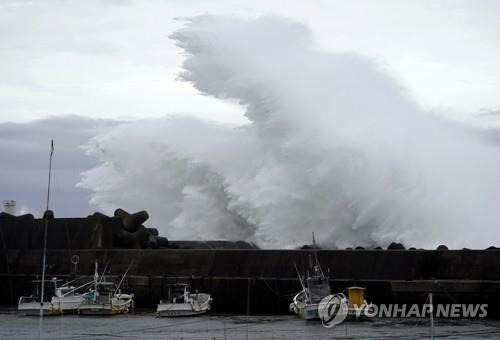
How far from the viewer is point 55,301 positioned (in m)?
38.0

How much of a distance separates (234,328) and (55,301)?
28.8 feet

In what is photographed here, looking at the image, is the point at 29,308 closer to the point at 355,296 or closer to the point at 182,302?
the point at 182,302

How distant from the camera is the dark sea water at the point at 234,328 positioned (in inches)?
1164

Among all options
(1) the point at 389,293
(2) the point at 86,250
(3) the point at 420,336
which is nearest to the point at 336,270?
(1) the point at 389,293

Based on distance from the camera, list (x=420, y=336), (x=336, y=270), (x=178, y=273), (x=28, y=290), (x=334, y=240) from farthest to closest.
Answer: (x=334, y=240) → (x=28, y=290) → (x=178, y=273) → (x=336, y=270) → (x=420, y=336)

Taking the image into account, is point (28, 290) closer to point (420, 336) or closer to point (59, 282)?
point (59, 282)

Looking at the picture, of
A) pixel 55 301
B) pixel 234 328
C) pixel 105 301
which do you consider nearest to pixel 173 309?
pixel 105 301

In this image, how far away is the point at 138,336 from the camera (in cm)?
3062

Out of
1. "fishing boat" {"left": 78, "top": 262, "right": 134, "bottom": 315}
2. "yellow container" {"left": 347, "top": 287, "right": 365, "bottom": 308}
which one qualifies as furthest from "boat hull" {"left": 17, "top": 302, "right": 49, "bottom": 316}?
"yellow container" {"left": 347, "top": 287, "right": 365, "bottom": 308}

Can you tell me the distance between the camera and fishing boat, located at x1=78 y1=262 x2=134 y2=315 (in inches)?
1467

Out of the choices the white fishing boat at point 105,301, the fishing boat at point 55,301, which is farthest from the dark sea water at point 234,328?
the fishing boat at point 55,301

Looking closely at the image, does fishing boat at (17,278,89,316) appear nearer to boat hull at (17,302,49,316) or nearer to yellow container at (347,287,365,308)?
boat hull at (17,302,49,316)

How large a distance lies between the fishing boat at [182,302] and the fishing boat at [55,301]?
326 cm

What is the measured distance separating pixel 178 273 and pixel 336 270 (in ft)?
20.1
